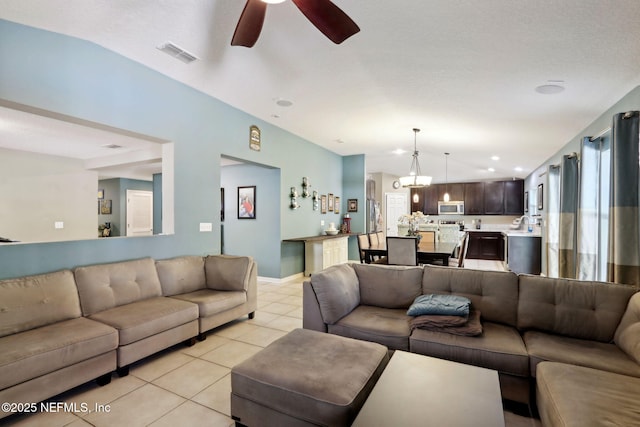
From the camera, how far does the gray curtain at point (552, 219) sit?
5098 millimetres

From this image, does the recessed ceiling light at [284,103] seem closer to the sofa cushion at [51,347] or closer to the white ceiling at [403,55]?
the white ceiling at [403,55]

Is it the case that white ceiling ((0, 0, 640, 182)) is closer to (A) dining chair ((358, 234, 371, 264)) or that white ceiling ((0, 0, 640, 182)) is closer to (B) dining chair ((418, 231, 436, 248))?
(A) dining chair ((358, 234, 371, 264))

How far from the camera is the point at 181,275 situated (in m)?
3.41

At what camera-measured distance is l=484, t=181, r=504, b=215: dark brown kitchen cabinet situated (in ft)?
32.3

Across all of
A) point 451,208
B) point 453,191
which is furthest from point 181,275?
point 453,191

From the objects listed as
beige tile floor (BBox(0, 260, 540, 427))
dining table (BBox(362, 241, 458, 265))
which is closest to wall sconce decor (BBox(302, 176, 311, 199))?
dining table (BBox(362, 241, 458, 265))

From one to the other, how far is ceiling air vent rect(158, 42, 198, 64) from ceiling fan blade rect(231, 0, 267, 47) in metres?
1.04

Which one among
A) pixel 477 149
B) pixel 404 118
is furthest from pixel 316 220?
pixel 477 149

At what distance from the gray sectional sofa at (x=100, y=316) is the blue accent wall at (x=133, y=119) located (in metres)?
0.23

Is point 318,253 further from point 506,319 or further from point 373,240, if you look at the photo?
point 506,319

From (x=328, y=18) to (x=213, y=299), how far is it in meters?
2.76

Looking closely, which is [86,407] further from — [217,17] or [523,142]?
[523,142]

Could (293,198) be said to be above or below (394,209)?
above

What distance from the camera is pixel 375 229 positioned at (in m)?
10.3
